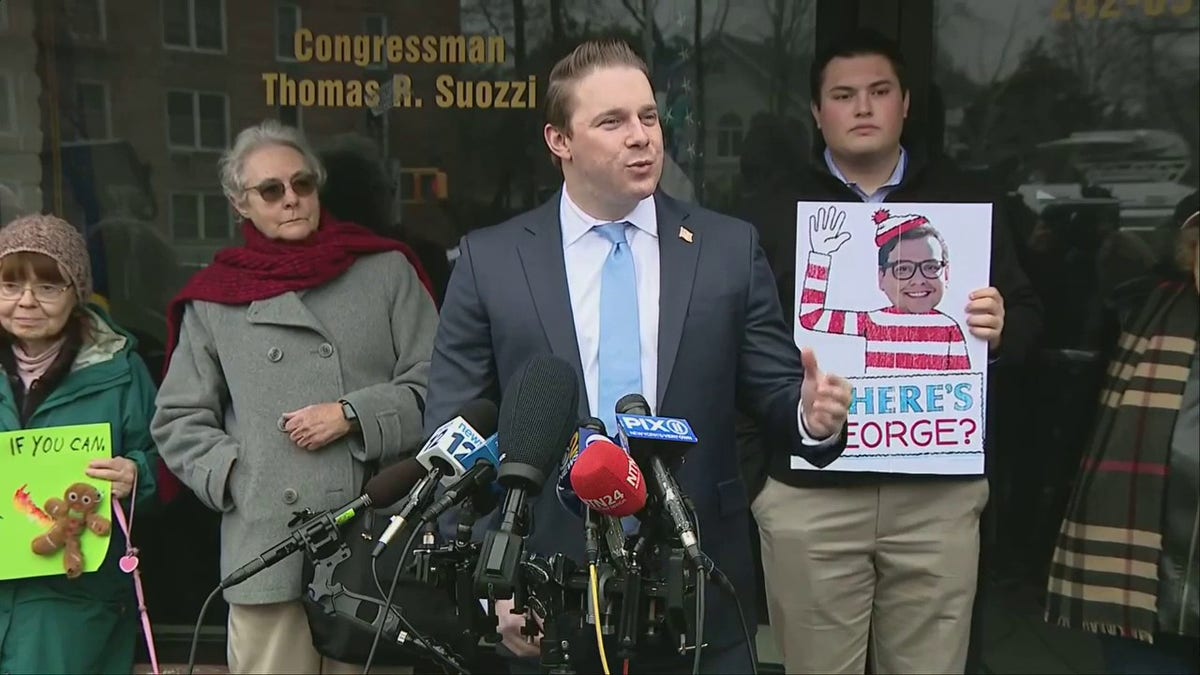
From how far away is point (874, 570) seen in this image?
12.3ft

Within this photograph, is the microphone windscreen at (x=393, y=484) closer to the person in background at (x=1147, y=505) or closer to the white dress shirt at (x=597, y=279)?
the white dress shirt at (x=597, y=279)

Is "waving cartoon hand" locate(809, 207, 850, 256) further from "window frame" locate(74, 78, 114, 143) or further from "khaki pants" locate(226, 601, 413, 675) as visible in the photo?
"window frame" locate(74, 78, 114, 143)

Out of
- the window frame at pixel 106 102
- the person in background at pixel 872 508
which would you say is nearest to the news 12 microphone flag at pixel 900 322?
the person in background at pixel 872 508

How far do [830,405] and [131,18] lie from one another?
12.3 feet

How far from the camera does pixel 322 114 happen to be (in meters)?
4.72

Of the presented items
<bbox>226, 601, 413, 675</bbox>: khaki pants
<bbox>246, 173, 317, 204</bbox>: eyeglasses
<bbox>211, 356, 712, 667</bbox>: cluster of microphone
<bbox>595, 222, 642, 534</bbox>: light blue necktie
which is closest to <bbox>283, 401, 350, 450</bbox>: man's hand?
<bbox>226, 601, 413, 675</bbox>: khaki pants

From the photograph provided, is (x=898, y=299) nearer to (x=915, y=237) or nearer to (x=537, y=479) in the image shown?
(x=915, y=237)

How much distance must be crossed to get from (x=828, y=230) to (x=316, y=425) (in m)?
1.71

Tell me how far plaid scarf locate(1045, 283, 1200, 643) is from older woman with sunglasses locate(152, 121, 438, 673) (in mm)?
2196

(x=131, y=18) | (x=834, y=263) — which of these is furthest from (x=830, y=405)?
(x=131, y=18)

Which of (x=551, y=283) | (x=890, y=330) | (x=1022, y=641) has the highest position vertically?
(x=551, y=283)

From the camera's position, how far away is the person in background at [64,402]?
3814 mm

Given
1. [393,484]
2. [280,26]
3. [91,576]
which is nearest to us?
[393,484]

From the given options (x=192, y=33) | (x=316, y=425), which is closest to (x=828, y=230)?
(x=316, y=425)
